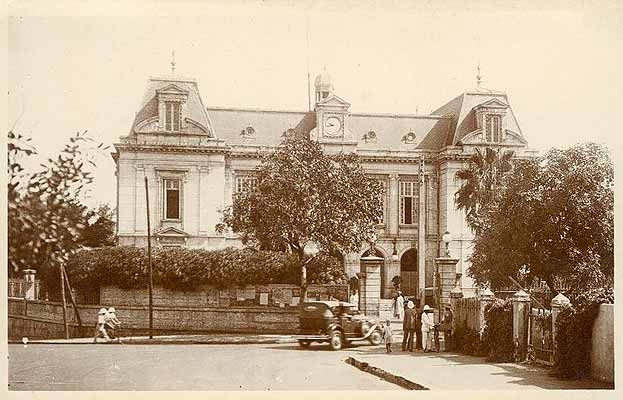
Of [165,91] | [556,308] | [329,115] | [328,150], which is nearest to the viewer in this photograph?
[556,308]

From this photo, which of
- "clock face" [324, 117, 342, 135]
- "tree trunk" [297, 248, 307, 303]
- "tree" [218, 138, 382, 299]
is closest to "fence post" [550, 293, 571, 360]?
"clock face" [324, 117, 342, 135]

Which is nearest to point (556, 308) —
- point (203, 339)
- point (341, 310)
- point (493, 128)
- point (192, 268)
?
point (341, 310)

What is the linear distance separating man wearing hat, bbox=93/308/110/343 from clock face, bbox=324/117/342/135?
6.32m

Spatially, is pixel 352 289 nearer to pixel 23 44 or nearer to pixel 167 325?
pixel 167 325

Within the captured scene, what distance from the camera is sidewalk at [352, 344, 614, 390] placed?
1173 cm

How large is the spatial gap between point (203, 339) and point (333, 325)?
11.1ft

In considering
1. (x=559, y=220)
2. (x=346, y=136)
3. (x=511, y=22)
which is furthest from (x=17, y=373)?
(x=346, y=136)

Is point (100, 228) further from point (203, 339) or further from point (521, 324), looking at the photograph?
point (521, 324)

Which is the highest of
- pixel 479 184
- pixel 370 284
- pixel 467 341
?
pixel 479 184

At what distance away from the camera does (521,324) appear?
46.6 ft

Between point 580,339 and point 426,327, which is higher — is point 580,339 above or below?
above

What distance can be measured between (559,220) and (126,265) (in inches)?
358

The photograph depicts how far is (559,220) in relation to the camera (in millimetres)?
16516

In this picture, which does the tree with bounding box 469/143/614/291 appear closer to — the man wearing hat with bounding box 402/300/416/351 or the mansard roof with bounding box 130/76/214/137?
the man wearing hat with bounding box 402/300/416/351
